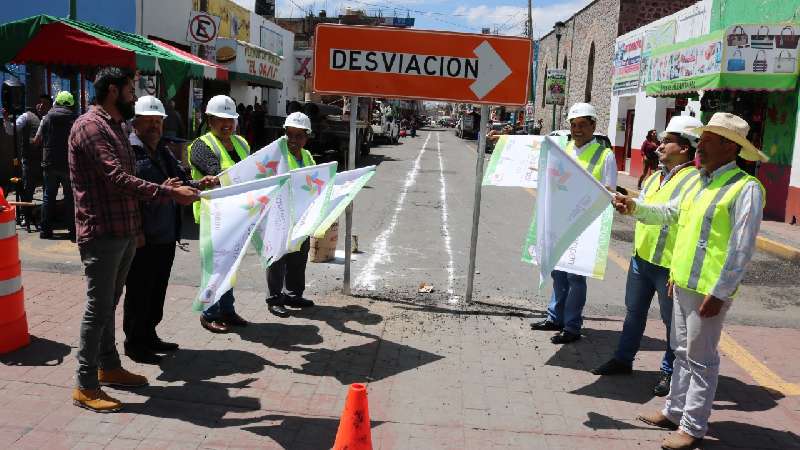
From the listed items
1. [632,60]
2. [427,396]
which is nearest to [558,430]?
[427,396]

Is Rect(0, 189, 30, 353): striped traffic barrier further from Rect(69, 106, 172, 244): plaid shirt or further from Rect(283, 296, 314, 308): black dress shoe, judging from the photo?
Rect(283, 296, 314, 308): black dress shoe

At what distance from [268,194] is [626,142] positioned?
24.8 meters

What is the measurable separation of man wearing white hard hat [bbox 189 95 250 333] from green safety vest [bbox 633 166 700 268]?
11.2 feet

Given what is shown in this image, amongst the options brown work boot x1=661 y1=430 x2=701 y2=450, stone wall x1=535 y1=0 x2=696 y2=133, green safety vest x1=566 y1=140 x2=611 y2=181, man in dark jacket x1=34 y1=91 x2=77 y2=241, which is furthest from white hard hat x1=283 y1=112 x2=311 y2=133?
stone wall x1=535 y1=0 x2=696 y2=133

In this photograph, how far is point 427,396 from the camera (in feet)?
16.0

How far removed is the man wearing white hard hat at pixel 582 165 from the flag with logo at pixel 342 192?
1953mm

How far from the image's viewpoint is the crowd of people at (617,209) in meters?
3.94

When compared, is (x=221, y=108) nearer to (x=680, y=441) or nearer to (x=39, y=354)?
(x=39, y=354)

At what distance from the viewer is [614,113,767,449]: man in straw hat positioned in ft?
12.5

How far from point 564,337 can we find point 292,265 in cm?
265

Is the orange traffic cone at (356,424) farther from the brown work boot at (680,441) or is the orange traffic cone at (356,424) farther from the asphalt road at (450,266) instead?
the asphalt road at (450,266)

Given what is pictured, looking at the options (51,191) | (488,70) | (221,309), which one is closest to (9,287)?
(221,309)

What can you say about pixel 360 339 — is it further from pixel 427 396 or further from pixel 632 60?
pixel 632 60

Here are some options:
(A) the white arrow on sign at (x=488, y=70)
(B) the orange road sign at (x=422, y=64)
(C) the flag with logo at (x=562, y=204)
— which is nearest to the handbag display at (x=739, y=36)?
(B) the orange road sign at (x=422, y=64)
